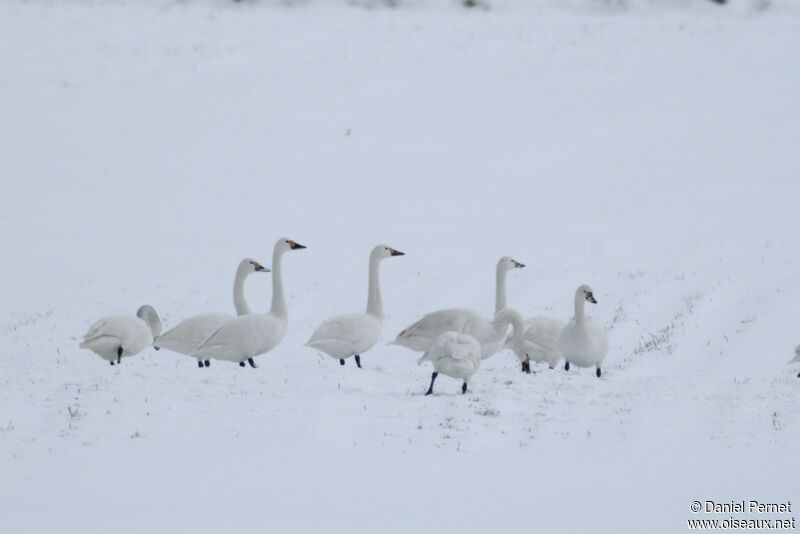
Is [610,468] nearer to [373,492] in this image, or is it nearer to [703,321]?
[373,492]

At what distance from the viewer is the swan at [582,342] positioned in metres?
12.1

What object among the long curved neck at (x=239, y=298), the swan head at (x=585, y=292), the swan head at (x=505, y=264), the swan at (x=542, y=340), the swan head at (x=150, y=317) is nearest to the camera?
the swan head at (x=585, y=292)

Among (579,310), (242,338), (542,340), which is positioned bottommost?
(242,338)

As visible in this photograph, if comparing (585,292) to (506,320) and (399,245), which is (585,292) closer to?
(506,320)

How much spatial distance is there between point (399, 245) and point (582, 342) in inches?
508

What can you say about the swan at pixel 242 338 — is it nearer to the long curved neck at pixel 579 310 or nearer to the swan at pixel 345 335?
the swan at pixel 345 335

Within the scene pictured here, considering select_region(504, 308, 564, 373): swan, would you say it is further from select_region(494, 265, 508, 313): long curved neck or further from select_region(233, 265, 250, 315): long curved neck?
select_region(233, 265, 250, 315): long curved neck

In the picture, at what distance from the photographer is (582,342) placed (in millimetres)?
12102

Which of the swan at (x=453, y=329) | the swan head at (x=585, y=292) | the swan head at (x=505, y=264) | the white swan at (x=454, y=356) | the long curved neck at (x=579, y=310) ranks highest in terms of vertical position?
the swan head at (x=505, y=264)

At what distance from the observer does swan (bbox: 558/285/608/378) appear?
12.1 metres

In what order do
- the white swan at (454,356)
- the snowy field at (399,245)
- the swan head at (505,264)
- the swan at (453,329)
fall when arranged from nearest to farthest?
the snowy field at (399,245) < the white swan at (454,356) < the swan at (453,329) < the swan head at (505,264)

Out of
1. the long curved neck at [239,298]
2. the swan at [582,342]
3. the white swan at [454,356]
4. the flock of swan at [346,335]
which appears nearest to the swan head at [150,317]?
the long curved neck at [239,298]

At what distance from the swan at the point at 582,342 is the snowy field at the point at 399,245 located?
0.42 metres

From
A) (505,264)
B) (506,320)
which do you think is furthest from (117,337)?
(505,264)
